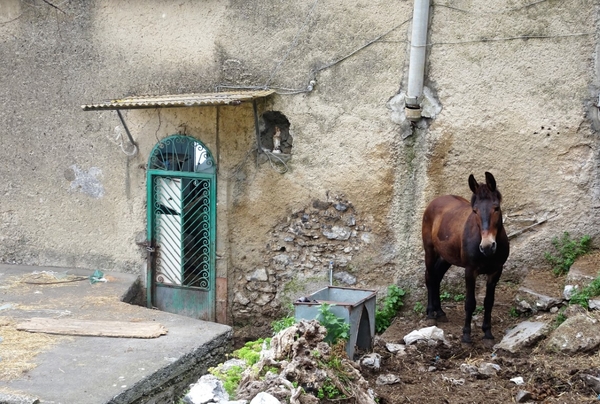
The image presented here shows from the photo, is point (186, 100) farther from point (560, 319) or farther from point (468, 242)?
point (560, 319)

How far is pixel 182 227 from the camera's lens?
10172 mm

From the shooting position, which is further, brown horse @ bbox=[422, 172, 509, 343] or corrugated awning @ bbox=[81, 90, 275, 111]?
corrugated awning @ bbox=[81, 90, 275, 111]

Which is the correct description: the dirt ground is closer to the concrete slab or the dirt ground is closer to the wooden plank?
the concrete slab

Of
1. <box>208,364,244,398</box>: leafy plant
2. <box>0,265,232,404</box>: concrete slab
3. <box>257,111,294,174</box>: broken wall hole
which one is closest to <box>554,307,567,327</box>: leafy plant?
<box>208,364,244,398</box>: leafy plant

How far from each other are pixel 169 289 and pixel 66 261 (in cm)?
164

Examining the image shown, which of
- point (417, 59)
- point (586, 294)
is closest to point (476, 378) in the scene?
point (586, 294)

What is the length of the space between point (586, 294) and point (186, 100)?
4.87 m

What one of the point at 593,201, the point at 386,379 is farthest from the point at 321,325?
the point at 593,201

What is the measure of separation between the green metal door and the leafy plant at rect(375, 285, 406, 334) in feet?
7.58

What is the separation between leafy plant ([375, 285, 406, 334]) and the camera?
358 inches

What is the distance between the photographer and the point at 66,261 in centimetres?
1081

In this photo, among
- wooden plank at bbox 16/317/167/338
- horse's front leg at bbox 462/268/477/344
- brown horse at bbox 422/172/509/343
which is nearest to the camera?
brown horse at bbox 422/172/509/343

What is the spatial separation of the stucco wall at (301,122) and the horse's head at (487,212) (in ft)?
4.86

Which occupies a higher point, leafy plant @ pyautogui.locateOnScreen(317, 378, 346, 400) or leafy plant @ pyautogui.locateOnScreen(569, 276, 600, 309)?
leafy plant @ pyautogui.locateOnScreen(569, 276, 600, 309)
